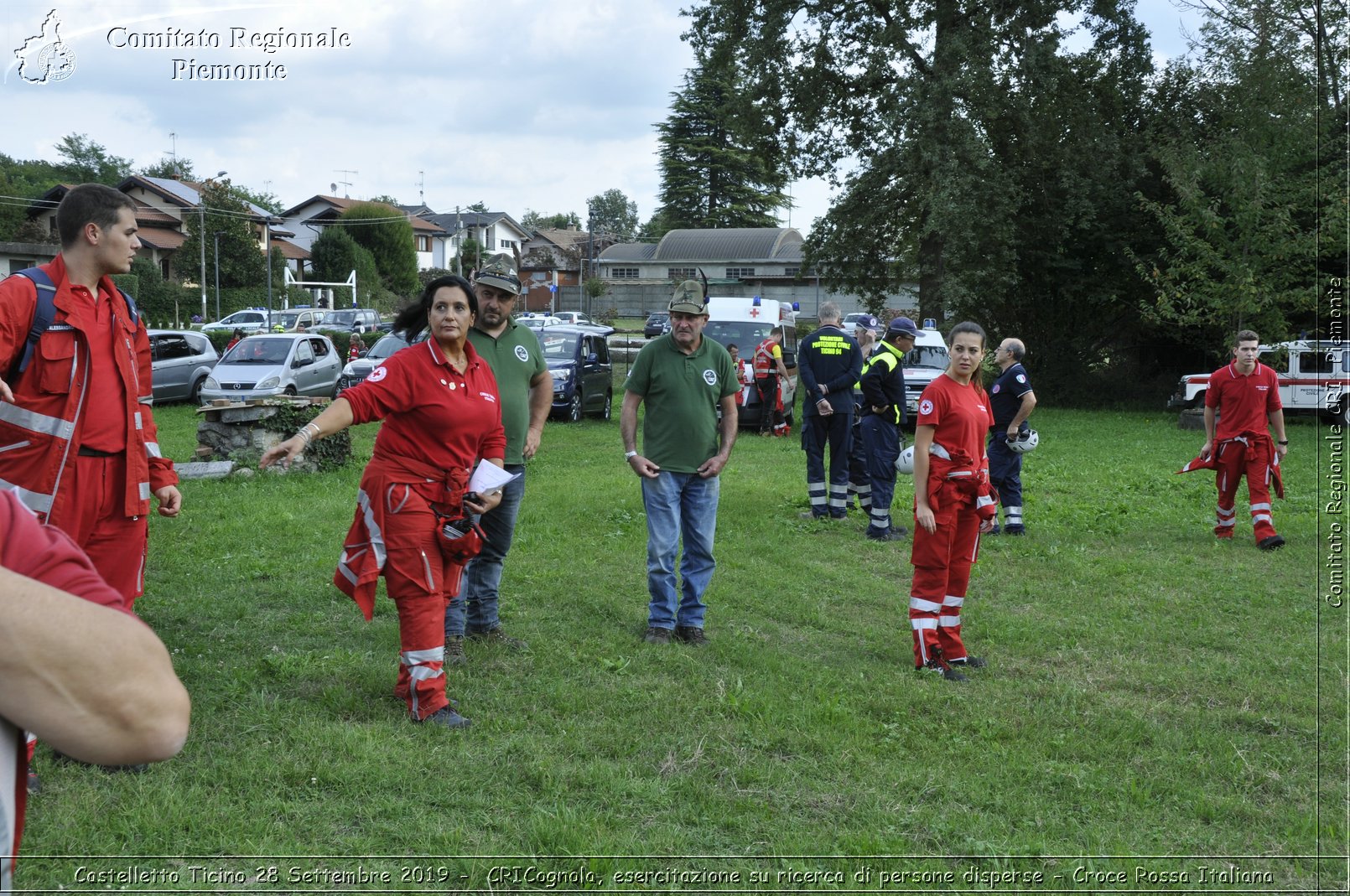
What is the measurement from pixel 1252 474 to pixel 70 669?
1068 centimetres

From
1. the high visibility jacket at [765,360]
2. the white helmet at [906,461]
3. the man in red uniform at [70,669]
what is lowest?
the white helmet at [906,461]

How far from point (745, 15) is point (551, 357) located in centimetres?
1262

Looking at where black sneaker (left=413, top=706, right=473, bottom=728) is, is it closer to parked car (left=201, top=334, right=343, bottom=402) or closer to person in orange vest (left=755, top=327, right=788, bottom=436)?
person in orange vest (left=755, top=327, right=788, bottom=436)

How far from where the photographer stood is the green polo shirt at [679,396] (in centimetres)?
654

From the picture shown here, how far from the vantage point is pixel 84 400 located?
421 centimetres

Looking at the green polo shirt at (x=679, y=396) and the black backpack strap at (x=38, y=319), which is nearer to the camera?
the black backpack strap at (x=38, y=319)

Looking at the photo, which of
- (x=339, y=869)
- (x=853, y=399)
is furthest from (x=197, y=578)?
(x=853, y=399)

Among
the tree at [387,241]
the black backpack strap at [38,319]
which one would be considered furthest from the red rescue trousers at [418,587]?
the tree at [387,241]

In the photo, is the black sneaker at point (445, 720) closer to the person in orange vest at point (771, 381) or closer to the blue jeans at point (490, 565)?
the blue jeans at point (490, 565)

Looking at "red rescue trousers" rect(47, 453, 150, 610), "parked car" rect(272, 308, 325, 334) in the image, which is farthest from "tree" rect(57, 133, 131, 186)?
"red rescue trousers" rect(47, 453, 150, 610)

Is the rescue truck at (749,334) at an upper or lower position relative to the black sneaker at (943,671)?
upper

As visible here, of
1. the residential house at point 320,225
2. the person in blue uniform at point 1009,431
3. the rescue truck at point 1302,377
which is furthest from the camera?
the residential house at point 320,225

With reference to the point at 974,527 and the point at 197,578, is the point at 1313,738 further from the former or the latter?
the point at 197,578

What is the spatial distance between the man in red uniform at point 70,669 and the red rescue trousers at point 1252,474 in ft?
34.5
